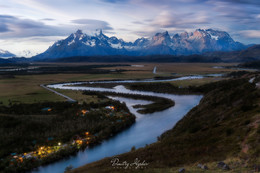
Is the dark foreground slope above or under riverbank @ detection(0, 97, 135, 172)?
above

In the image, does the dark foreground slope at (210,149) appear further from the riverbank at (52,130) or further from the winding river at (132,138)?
the riverbank at (52,130)

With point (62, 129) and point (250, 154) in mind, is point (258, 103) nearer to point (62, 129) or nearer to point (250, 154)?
point (250, 154)

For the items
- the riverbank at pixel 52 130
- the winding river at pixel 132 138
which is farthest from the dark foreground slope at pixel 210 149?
the riverbank at pixel 52 130

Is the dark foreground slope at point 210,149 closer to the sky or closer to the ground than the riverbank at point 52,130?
closer to the sky

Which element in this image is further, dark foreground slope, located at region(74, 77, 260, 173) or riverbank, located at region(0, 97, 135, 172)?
riverbank, located at region(0, 97, 135, 172)

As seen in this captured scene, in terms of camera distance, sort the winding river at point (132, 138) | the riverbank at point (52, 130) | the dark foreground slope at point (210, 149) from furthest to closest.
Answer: the riverbank at point (52, 130)
the winding river at point (132, 138)
the dark foreground slope at point (210, 149)

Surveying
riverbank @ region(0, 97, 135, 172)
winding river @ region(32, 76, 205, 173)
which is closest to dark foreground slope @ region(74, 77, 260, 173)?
winding river @ region(32, 76, 205, 173)

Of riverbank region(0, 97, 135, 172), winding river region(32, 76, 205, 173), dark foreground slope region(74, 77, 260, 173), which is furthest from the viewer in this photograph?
riverbank region(0, 97, 135, 172)

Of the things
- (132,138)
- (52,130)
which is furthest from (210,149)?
(52,130)

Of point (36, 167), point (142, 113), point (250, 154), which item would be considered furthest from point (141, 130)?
point (250, 154)

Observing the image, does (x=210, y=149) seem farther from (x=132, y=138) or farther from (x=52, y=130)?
(x=52, y=130)

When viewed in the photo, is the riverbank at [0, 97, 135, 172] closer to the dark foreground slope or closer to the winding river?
the winding river

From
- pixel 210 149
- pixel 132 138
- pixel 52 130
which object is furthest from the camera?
pixel 52 130
